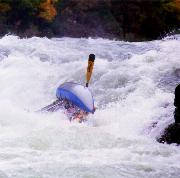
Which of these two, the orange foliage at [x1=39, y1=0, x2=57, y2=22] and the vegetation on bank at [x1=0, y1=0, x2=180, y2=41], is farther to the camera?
the orange foliage at [x1=39, y1=0, x2=57, y2=22]

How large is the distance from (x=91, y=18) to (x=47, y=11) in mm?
3985

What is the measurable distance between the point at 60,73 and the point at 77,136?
564cm

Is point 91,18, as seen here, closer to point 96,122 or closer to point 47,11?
point 47,11

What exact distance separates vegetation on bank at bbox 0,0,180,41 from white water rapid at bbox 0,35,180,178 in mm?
19784

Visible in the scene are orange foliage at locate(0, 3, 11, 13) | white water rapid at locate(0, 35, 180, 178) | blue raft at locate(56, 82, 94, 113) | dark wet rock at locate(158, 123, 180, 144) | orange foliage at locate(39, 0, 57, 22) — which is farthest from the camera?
orange foliage at locate(39, 0, 57, 22)

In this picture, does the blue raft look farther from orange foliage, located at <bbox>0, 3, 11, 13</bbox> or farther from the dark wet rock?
orange foliage, located at <bbox>0, 3, 11, 13</bbox>

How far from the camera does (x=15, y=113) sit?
926 cm

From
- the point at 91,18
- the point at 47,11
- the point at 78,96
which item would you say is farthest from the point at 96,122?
the point at 91,18

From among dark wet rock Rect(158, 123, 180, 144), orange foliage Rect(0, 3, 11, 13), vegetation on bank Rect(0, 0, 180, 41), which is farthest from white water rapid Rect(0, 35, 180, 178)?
orange foliage Rect(0, 3, 11, 13)

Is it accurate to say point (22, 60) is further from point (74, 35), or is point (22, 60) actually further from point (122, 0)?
point (122, 0)

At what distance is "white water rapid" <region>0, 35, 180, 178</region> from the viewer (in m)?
6.45

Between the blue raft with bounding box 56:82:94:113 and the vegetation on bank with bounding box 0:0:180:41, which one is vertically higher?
the vegetation on bank with bounding box 0:0:180:41

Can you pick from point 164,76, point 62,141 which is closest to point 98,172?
point 62,141

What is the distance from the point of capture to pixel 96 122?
8.98m
